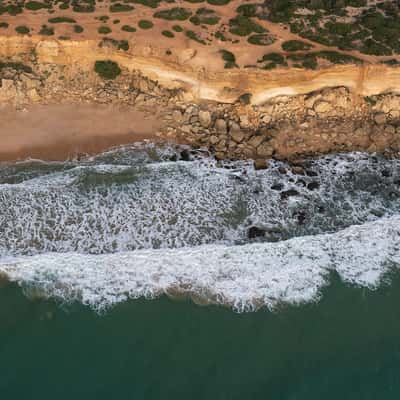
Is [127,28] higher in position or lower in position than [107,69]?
higher

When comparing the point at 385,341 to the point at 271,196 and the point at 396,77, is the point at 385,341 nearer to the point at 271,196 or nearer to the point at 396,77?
the point at 271,196

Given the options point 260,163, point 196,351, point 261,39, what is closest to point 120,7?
point 261,39

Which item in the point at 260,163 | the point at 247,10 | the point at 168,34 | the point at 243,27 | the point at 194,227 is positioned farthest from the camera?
the point at 247,10

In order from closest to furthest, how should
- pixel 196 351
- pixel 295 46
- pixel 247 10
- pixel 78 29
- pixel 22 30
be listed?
pixel 196 351 < pixel 22 30 < pixel 78 29 < pixel 295 46 < pixel 247 10

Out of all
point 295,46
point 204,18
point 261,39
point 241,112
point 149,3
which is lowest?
point 241,112

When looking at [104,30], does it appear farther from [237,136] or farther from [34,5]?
[237,136]

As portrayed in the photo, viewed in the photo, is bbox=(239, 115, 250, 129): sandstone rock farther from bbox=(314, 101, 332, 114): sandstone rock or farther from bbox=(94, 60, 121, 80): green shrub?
bbox=(94, 60, 121, 80): green shrub

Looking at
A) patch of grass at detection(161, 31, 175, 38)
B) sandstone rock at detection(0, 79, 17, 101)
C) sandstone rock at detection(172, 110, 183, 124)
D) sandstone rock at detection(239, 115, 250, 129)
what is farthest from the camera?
patch of grass at detection(161, 31, 175, 38)

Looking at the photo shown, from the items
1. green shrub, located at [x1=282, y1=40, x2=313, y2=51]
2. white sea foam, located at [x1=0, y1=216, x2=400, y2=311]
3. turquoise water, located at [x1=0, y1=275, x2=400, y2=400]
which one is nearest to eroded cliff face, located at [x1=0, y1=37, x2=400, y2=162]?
green shrub, located at [x1=282, y1=40, x2=313, y2=51]
